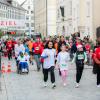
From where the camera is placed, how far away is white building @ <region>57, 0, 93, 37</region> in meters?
47.7

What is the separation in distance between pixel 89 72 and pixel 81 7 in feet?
93.6

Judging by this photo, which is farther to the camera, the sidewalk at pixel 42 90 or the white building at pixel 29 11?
the white building at pixel 29 11

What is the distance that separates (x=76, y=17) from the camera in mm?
53750

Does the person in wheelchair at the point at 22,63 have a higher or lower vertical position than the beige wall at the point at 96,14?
lower

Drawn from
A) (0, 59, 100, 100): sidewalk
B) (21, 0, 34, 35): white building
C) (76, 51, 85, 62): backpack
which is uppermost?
(21, 0, 34, 35): white building

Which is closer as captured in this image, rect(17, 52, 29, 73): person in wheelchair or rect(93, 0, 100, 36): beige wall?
rect(17, 52, 29, 73): person in wheelchair

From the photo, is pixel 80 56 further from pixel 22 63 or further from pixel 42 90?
pixel 22 63

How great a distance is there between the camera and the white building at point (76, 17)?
156 ft

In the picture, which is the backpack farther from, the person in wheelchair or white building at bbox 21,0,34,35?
white building at bbox 21,0,34,35

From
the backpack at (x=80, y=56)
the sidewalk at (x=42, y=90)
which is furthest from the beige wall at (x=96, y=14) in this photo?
the backpack at (x=80, y=56)

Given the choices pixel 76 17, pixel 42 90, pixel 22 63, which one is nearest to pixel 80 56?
pixel 42 90

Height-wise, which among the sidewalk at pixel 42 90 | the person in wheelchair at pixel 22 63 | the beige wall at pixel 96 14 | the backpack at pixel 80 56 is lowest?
the sidewalk at pixel 42 90

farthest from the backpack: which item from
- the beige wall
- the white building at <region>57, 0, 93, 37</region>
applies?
the beige wall

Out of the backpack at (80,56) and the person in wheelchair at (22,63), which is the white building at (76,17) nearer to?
the person in wheelchair at (22,63)
